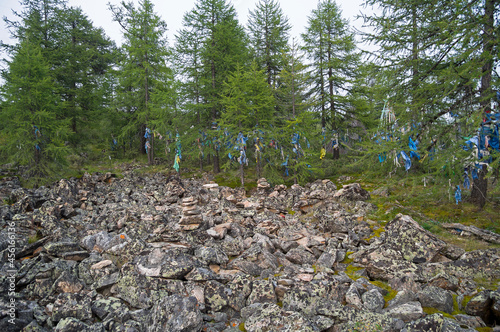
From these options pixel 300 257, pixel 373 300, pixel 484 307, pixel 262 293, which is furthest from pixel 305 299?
pixel 484 307

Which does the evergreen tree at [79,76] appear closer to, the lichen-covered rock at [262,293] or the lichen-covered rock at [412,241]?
the lichen-covered rock at [262,293]

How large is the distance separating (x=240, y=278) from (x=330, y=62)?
19.5 meters

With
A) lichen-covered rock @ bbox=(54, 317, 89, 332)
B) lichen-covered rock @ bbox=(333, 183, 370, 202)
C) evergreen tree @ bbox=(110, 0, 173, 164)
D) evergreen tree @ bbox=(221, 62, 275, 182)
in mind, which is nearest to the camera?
lichen-covered rock @ bbox=(54, 317, 89, 332)

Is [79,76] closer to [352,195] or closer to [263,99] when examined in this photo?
[263,99]

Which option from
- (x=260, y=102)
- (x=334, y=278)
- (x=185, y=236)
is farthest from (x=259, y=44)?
(x=334, y=278)

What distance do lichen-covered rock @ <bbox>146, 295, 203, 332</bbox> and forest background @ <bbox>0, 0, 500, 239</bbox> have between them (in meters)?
5.99

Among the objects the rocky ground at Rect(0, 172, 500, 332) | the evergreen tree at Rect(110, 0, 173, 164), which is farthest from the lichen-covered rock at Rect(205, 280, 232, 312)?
the evergreen tree at Rect(110, 0, 173, 164)

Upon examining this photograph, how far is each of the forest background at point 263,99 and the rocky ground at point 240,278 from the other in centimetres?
281

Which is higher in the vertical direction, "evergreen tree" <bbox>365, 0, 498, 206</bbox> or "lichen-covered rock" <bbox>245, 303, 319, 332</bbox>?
"evergreen tree" <bbox>365, 0, 498, 206</bbox>

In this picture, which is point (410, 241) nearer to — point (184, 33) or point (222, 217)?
point (222, 217)

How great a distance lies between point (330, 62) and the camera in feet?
66.2

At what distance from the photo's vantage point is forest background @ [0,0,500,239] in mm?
7730

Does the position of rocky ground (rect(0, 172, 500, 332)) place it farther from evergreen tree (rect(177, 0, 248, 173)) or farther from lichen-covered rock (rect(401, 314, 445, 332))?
evergreen tree (rect(177, 0, 248, 173))

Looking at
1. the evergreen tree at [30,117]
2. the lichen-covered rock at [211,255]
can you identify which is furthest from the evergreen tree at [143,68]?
the lichen-covered rock at [211,255]
